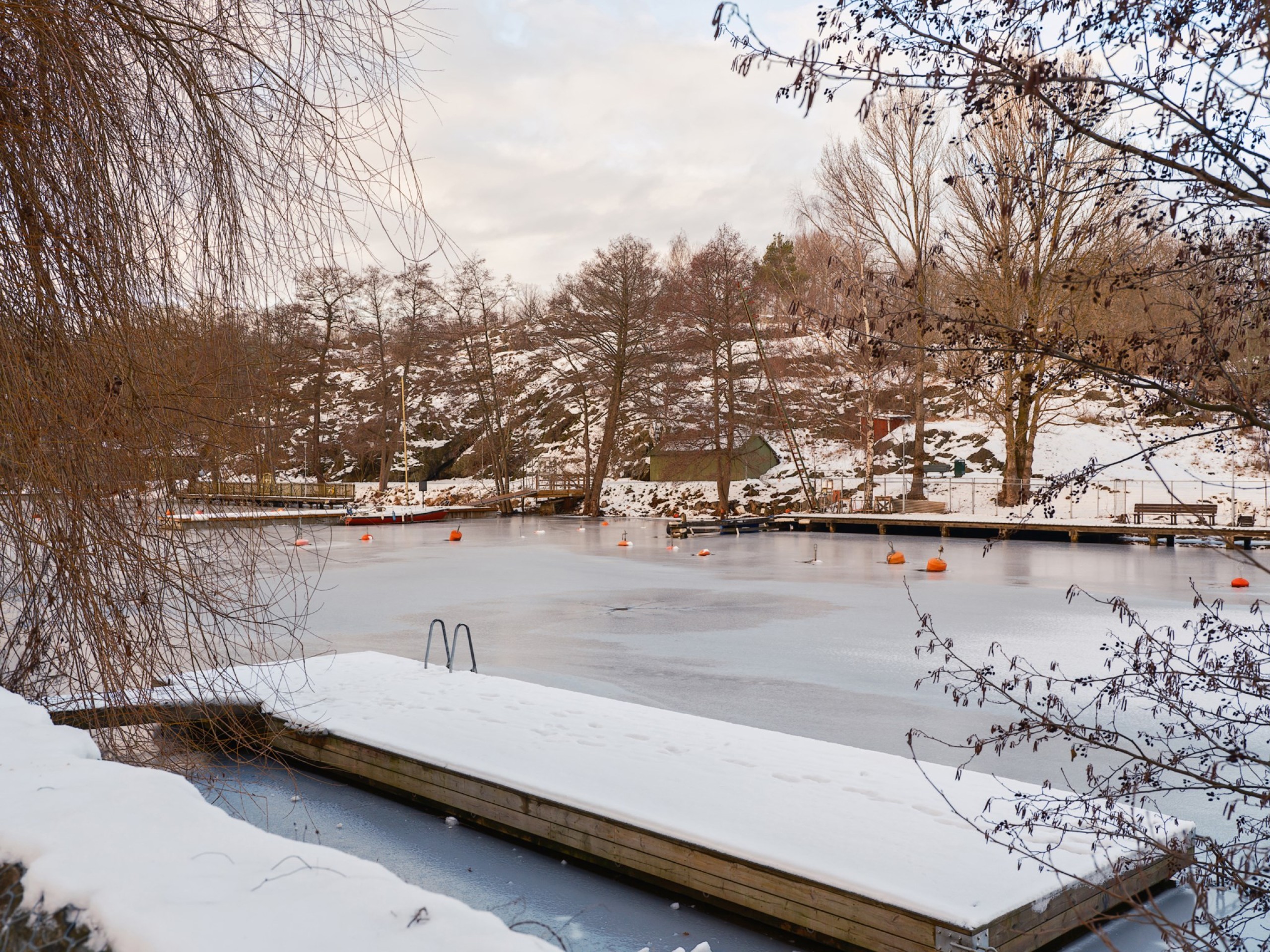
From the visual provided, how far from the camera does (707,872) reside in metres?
4.41

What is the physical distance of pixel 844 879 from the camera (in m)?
3.97

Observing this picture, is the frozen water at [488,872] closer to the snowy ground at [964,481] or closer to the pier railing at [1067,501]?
the pier railing at [1067,501]

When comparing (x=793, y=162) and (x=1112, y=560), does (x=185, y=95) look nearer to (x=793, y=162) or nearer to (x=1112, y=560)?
(x=793, y=162)

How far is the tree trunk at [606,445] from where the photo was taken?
32469mm

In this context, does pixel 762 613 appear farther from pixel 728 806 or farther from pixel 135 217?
pixel 135 217

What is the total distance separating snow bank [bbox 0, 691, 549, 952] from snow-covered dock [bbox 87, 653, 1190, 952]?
1.69 meters

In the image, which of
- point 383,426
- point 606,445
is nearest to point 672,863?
point 606,445

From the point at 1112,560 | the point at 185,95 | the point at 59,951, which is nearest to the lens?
the point at 59,951

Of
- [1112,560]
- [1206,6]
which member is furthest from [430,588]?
[1206,6]

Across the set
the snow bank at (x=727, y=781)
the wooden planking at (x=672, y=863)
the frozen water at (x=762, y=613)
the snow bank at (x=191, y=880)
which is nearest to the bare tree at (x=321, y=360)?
the frozen water at (x=762, y=613)

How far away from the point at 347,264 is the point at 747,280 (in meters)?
27.6

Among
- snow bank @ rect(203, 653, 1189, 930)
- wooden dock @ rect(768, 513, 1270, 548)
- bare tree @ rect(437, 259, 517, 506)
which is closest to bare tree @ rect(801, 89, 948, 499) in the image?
wooden dock @ rect(768, 513, 1270, 548)

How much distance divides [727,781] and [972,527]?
21170 millimetres

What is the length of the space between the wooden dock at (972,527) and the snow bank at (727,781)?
15801 millimetres
